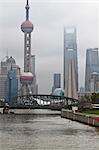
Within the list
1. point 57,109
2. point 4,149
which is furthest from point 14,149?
point 57,109

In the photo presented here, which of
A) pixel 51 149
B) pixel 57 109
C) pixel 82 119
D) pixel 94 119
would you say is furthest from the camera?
pixel 57 109

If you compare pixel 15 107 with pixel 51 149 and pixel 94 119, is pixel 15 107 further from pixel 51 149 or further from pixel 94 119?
pixel 51 149

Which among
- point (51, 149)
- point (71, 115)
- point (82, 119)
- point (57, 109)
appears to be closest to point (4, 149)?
point (51, 149)

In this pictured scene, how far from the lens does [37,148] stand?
2881 centimetres

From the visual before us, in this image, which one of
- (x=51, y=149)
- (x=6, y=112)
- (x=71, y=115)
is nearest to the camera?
(x=51, y=149)

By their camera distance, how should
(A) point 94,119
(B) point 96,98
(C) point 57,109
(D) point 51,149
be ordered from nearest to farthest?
(D) point 51,149
(A) point 94,119
(B) point 96,98
(C) point 57,109

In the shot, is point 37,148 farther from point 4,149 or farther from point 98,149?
point 98,149

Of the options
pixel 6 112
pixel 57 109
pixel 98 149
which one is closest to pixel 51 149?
pixel 98 149

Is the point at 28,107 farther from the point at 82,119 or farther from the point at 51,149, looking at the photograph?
the point at 51,149

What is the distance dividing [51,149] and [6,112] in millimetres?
104511

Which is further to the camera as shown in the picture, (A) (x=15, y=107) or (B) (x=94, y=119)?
(A) (x=15, y=107)

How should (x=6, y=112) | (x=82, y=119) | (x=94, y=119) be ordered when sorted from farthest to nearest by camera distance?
(x=6, y=112) → (x=82, y=119) → (x=94, y=119)

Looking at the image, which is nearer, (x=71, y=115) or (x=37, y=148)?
(x=37, y=148)

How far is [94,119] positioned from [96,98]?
111m
